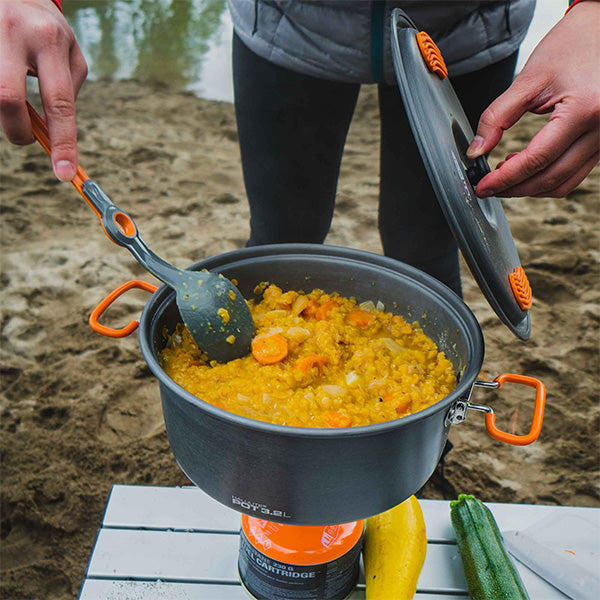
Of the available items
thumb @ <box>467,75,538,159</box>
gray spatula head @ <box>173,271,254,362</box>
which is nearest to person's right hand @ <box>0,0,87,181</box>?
gray spatula head @ <box>173,271,254,362</box>

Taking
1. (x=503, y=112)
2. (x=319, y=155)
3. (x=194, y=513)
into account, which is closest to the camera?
(x=503, y=112)

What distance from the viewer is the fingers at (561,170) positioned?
1.26 metres

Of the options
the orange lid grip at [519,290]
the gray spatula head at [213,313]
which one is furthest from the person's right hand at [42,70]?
the orange lid grip at [519,290]

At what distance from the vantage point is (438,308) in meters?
1.50

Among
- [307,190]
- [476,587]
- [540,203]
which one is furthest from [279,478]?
[540,203]

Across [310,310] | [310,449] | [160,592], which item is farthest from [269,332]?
[160,592]

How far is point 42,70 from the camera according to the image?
49.6 inches

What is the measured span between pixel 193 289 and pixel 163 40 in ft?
21.3

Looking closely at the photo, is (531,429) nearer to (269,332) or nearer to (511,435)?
(511,435)

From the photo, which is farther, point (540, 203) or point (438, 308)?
point (540, 203)

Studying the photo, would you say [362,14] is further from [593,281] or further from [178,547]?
[593,281]

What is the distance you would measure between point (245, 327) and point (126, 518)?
26.9 inches

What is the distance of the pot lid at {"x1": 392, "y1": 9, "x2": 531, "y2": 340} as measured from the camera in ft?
3.97

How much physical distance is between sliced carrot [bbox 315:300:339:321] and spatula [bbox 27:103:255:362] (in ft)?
0.68
